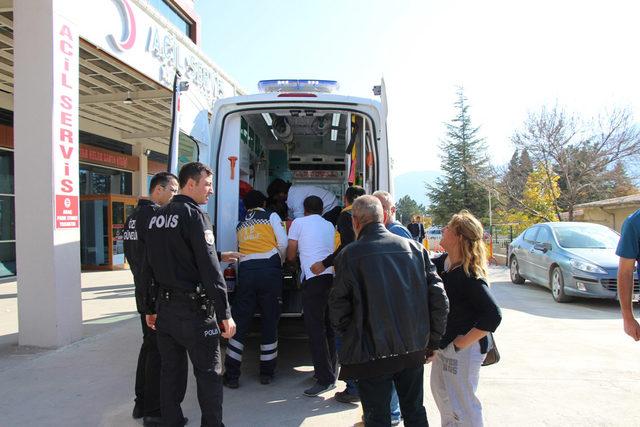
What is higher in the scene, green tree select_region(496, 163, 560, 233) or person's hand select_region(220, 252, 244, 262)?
green tree select_region(496, 163, 560, 233)

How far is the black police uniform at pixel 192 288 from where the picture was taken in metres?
2.96

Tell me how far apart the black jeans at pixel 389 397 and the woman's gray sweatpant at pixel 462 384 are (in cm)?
23

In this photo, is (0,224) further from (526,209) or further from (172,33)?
(526,209)

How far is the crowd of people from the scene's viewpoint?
2514mm

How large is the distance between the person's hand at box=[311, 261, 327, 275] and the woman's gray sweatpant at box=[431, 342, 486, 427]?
4.97 feet

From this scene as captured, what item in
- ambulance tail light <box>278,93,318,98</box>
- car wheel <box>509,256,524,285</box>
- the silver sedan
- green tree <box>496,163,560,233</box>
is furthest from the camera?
green tree <box>496,163,560,233</box>

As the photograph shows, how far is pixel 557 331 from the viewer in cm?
631

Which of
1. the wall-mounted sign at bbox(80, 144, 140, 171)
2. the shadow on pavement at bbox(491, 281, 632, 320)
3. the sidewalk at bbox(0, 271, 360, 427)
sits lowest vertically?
the shadow on pavement at bbox(491, 281, 632, 320)

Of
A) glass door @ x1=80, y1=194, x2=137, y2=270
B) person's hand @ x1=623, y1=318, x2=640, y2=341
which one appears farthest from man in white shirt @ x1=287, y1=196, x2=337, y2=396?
glass door @ x1=80, y1=194, x2=137, y2=270

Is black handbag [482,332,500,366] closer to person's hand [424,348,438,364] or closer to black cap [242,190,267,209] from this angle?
person's hand [424,348,438,364]

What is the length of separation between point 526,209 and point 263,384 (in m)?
18.7

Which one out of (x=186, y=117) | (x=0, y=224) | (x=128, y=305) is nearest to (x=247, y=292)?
(x=186, y=117)

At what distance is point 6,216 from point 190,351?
36.8 ft

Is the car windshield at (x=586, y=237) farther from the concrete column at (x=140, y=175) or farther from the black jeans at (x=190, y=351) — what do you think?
the concrete column at (x=140, y=175)
